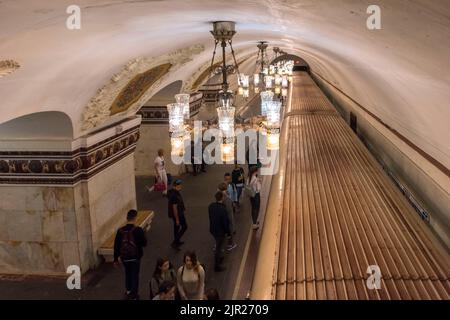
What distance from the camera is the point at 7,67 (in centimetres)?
396

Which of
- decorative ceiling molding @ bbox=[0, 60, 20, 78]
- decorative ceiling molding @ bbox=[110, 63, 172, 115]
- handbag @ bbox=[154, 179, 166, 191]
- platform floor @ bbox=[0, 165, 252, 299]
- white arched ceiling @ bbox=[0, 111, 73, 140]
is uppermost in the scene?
decorative ceiling molding @ bbox=[0, 60, 20, 78]

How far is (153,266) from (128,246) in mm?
1405

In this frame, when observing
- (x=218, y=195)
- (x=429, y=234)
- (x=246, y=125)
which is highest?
(x=246, y=125)

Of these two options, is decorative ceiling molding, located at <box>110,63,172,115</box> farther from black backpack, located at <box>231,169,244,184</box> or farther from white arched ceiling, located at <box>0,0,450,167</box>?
black backpack, located at <box>231,169,244,184</box>

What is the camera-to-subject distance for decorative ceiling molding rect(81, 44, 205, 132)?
6.30 metres

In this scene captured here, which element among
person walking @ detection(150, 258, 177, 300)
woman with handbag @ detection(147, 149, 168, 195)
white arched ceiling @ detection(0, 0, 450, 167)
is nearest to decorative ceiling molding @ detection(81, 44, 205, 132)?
white arched ceiling @ detection(0, 0, 450, 167)

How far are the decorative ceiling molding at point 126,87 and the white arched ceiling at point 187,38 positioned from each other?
259mm

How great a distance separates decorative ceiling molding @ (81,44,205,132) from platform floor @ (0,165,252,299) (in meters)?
2.08

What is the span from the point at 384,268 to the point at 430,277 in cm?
27

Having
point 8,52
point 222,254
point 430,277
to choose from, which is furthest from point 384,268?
point 222,254

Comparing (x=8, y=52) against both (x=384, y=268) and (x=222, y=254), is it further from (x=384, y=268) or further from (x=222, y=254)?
(x=222, y=254)

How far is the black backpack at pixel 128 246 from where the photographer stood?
5.39 meters

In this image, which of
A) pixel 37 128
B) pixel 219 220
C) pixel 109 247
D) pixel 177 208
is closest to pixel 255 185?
pixel 177 208
